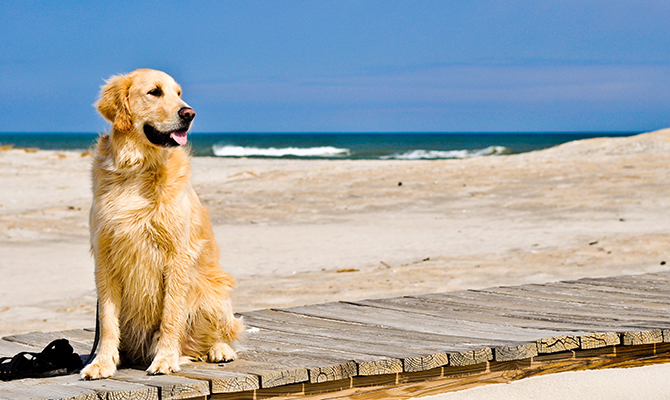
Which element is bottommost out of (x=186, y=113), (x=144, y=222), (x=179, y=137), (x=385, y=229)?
(x=144, y=222)

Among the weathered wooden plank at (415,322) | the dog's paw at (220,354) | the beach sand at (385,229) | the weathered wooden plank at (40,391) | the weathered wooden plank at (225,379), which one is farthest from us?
the beach sand at (385,229)

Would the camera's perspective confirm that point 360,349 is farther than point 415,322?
No

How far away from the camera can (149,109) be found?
3.70 meters

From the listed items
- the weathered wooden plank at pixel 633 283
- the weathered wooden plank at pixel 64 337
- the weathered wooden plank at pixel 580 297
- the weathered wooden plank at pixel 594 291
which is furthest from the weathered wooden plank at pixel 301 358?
the weathered wooden plank at pixel 633 283

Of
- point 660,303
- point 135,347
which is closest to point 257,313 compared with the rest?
point 135,347

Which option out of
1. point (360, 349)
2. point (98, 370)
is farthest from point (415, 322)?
point (98, 370)

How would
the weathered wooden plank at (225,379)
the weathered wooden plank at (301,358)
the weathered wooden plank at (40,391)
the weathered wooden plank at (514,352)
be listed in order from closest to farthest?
1. the weathered wooden plank at (40,391)
2. the weathered wooden plank at (225,379)
3. the weathered wooden plank at (301,358)
4. the weathered wooden plank at (514,352)

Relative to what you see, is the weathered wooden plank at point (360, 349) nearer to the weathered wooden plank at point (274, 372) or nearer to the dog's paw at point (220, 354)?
the weathered wooden plank at point (274, 372)

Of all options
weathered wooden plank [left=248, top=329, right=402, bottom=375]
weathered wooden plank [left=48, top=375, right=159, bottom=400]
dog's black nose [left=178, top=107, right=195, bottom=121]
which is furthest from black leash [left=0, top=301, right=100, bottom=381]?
weathered wooden plank [left=248, top=329, right=402, bottom=375]

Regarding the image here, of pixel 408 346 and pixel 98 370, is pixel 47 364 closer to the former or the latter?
pixel 98 370

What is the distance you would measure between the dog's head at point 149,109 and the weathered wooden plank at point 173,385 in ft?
3.78

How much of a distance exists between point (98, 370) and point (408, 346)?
1.75 m

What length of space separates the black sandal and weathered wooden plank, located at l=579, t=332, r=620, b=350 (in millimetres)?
2908

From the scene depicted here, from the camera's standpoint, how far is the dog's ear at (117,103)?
3.71m
